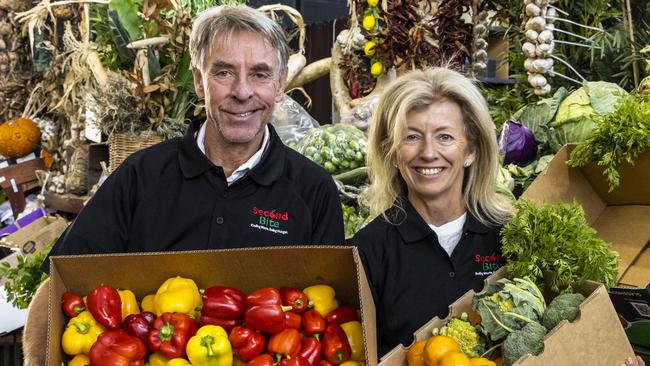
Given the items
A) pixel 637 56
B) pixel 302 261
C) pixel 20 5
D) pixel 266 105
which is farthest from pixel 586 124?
pixel 20 5

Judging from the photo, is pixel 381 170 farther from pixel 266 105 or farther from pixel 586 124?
pixel 586 124

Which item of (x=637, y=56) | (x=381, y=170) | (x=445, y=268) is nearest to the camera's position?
(x=445, y=268)

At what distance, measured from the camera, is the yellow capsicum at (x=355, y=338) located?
1770 mm

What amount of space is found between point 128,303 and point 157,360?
0.66ft

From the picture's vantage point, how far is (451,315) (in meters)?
1.89

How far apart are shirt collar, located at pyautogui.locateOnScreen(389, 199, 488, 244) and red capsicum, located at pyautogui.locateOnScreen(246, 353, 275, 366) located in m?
0.74

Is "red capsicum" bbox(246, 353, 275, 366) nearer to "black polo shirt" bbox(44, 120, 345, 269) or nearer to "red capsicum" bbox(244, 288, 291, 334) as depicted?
"red capsicum" bbox(244, 288, 291, 334)

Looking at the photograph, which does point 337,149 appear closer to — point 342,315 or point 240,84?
point 240,84

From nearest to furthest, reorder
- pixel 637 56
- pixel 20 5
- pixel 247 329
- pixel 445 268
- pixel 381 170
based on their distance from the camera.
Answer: pixel 247 329, pixel 445 268, pixel 381 170, pixel 637 56, pixel 20 5

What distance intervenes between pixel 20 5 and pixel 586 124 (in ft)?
20.1

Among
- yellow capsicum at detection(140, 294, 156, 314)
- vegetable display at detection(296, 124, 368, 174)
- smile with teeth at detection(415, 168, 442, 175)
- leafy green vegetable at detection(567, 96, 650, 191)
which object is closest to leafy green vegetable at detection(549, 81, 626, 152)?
leafy green vegetable at detection(567, 96, 650, 191)

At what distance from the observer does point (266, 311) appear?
1775 mm

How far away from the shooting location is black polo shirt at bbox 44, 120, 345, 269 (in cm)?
238

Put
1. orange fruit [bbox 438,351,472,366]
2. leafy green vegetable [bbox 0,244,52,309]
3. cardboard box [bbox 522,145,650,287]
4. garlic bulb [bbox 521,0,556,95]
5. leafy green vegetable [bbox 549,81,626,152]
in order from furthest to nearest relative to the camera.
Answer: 1. garlic bulb [bbox 521,0,556,95]
2. leafy green vegetable [bbox 549,81,626,152]
3. leafy green vegetable [bbox 0,244,52,309]
4. cardboard box [bbox 522,145,650,287]
5. orange fruit [bbox 438,351,472,366]
